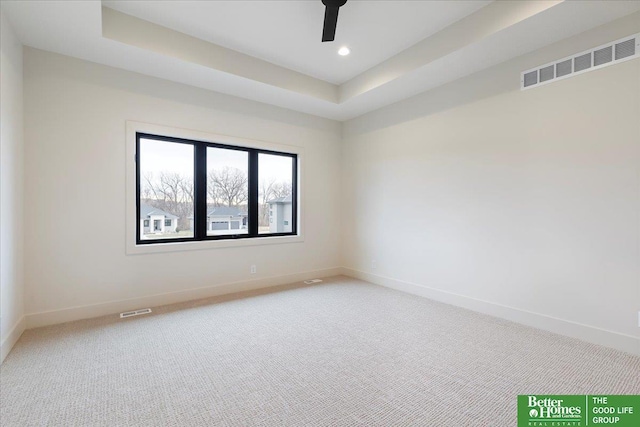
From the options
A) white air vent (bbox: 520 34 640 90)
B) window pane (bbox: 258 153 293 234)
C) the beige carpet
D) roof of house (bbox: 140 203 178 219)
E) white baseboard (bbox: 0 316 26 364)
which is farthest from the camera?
window pane (bbox: 258 153 293 234)

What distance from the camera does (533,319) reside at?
9.50 feet

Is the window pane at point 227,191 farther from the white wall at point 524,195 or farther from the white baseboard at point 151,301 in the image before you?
the white wall at point 524,195

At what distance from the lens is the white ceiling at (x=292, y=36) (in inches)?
96.0

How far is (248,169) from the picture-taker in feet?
14.4

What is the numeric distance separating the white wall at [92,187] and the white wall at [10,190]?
15 centimetres

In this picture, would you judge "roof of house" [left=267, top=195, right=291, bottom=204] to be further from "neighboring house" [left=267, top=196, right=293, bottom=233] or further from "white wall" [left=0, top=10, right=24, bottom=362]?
"white wall" [left=0, top=10, right=24, bottom=362]

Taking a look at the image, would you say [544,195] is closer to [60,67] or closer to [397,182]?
[397,182]

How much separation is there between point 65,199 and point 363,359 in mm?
3231

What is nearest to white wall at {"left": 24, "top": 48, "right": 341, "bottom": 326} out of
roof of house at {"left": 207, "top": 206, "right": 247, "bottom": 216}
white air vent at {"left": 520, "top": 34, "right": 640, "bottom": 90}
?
roof of house at {"left": 207, "top": 206, "right": 247, "bottom": 216}

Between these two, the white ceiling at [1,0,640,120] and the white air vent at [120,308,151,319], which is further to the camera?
the white air vent at [120,308,151,319]

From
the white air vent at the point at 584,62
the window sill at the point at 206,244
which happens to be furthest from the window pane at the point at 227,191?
the white air vent at the point at 584,62

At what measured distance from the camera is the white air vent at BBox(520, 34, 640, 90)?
2363mm

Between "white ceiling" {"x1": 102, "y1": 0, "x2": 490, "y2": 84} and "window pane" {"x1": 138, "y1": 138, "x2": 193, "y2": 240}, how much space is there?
138 cm

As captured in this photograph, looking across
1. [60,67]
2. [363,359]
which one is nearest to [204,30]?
[60,67]
